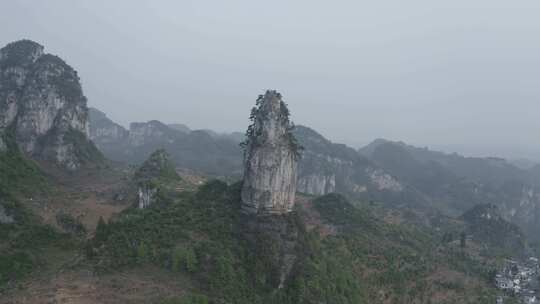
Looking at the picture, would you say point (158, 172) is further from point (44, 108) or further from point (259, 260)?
point (259, 260)

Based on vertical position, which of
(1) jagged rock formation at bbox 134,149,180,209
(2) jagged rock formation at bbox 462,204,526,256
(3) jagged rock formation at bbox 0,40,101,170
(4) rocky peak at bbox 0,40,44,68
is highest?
(4) rocky peak at bbox 0,40,44,68

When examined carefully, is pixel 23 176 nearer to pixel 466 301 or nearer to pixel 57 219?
pixel 57 219

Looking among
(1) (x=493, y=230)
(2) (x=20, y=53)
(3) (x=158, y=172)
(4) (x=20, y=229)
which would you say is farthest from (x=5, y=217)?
(1) (x=493, y=230)

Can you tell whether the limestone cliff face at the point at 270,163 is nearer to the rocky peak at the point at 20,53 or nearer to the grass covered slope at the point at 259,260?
the grass covered slope at the point at 259,260

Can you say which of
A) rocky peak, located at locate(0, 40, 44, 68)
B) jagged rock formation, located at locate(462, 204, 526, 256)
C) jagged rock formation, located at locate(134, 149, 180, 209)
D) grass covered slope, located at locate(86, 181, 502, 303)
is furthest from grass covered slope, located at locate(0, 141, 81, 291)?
jagged rock formation, located at locate(462, 204, 526, 256)

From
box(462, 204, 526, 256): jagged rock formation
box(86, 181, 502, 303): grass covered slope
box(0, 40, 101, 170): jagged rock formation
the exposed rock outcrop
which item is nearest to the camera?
box(86, 181, 502, 303): grass covered slope

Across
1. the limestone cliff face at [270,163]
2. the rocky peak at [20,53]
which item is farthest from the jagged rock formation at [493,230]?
the rocky peak at [20,53]

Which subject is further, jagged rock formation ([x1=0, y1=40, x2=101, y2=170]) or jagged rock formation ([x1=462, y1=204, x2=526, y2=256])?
jagged rock formation ([x1=462, y1=204, x2=526, y2=256])

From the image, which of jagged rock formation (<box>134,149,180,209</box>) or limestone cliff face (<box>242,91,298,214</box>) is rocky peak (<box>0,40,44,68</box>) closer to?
jagged rock formation (<box>134,149,180,209</box>)
